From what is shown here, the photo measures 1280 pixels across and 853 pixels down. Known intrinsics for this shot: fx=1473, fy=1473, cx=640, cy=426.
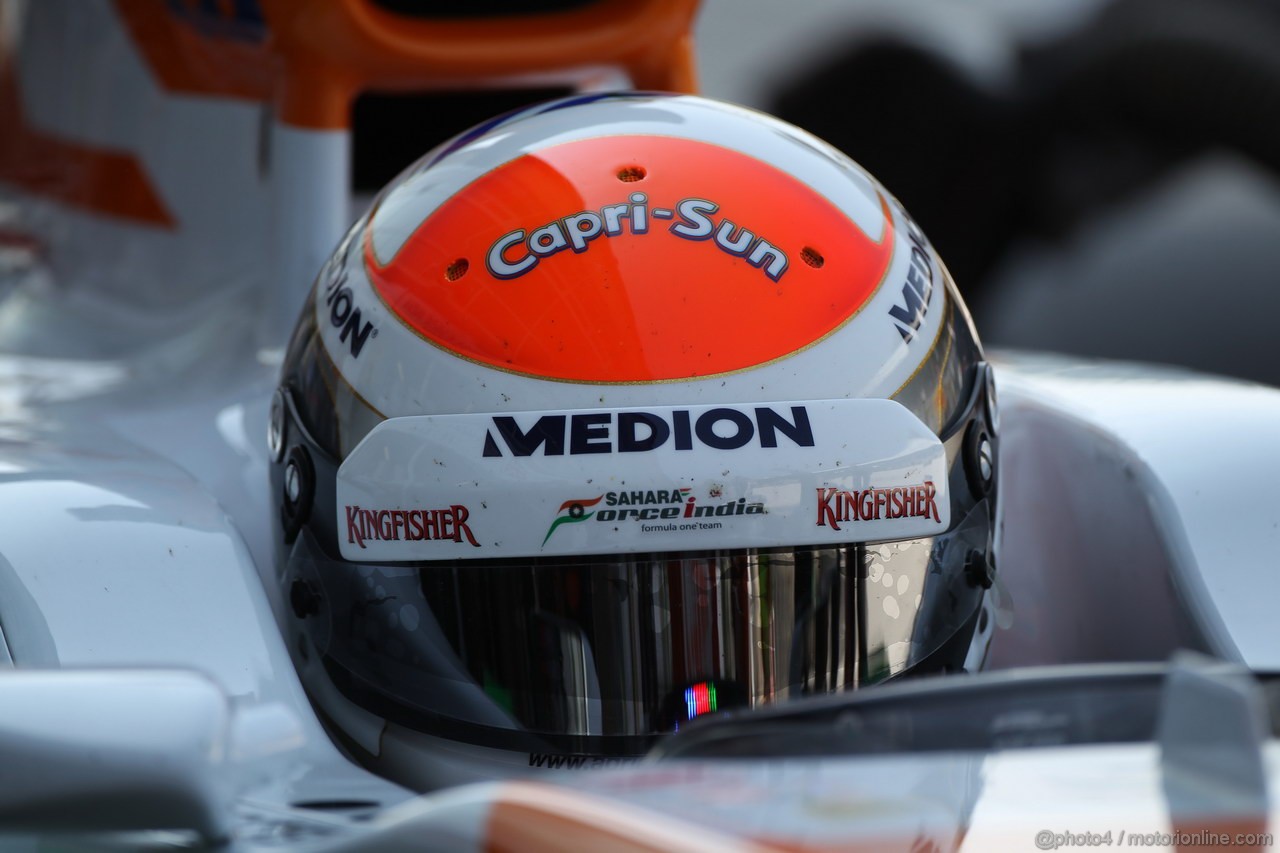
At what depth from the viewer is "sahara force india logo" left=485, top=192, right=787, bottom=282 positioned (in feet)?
3.84

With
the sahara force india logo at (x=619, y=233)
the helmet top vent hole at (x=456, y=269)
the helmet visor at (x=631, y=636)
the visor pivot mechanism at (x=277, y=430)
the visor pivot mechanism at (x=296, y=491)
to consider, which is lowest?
the helmet visor at (x=631, y=636)

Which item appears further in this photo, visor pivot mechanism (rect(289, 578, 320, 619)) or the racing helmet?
visor pivot mechanism (rect(289, 578, 320, 619))

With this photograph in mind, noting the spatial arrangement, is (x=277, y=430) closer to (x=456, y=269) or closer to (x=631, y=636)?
(x=456, y=269)

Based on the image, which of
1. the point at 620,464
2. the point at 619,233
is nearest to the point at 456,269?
the point at 619,233

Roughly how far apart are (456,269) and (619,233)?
137 mm

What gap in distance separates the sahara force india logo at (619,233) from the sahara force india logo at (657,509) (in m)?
0.21

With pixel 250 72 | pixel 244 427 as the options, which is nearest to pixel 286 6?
pixel 250 72

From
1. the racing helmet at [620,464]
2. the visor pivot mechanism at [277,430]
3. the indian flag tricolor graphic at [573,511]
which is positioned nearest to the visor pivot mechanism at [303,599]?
the racing helmet at [620,464]

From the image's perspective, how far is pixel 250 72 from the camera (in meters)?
1.88

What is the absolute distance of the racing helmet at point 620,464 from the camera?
3.49 feet

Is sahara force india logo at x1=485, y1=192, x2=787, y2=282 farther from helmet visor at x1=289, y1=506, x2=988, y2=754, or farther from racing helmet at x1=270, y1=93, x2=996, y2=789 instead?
helmet visor at x1=289, y1=506, x2=988, y2=754

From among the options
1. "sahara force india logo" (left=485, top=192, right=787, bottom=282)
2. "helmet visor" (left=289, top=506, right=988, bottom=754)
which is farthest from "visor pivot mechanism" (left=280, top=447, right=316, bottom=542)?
"sahara force india logo" (left=485, top=192, right=787, bottom=282)

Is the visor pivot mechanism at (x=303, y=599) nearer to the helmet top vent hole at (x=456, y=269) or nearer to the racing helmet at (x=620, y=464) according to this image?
the racing helmet at (x=620, y=464)

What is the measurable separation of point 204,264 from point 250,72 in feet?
0.90
